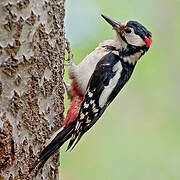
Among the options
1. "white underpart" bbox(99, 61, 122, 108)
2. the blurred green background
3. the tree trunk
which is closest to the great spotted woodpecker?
"white underpart" bbox(99, 61, 122, 108)

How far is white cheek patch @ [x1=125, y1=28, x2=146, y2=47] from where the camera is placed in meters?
3.50

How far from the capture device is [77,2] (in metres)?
4.86

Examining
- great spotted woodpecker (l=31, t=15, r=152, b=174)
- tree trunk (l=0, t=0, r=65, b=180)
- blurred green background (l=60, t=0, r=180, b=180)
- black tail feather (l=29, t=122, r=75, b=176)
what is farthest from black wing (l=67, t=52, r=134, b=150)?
blurred green background (l=60, t=0, r=180, b=180)

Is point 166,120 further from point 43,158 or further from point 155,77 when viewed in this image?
point 43,158

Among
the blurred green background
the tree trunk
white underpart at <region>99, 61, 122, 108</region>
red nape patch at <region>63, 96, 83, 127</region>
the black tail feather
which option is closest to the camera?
the tree trunk

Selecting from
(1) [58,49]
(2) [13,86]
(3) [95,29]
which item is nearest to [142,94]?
(3) [95,29]

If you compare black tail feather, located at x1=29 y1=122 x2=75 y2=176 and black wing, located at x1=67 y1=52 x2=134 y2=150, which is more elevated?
black wing, located at x1=67 y1=52 x2=134 y2=150

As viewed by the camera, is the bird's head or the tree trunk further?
the bird's head

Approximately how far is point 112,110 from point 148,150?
735 millimetres

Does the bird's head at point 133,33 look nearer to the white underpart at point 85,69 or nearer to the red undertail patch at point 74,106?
the white underpart at point 85,69

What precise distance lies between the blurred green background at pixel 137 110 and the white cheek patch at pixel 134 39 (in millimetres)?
964

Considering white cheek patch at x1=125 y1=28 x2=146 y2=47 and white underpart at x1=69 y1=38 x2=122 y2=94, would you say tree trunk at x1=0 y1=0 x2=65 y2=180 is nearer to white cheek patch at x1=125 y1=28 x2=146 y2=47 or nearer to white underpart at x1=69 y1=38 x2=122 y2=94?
white underpart at x1=69 y1=38 x2=122 y2=94

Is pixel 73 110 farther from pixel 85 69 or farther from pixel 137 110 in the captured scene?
pixel 137 110

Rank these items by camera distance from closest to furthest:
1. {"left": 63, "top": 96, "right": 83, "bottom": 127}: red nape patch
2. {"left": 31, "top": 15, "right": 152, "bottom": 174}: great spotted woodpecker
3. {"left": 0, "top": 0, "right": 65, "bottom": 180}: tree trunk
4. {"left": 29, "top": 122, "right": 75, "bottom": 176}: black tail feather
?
{"left": 0, "top": 0, "right": 65, "bottom": 180}: tree trunk → {"left": 29, "top": 122, "right": 75, "bottom": 176}: black tail feather → {"left": 63, "top": 96, "right": 83, "bottom": 127}: red nape patch → {"left": 31, "top": 15, "right": 152, "bottom": 174}: great spotted woodpecker
